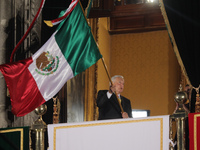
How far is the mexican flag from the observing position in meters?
3.63

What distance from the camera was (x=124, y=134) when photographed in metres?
3.06

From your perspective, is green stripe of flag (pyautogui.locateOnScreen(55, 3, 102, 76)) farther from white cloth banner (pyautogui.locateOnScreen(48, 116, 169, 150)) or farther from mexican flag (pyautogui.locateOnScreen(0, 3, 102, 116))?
white cloth banner (pyautogui.locateOnScreen(48, 116, 169, 150))

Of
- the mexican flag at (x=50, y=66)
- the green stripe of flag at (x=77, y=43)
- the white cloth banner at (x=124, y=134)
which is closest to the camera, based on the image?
the white cloth banner at (x=124, y=134)

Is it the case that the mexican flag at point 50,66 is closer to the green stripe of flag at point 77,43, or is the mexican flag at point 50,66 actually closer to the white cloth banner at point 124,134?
the green stripe of flag at point 77,43

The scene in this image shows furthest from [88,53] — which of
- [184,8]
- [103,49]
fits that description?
[103,49]

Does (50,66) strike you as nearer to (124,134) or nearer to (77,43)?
(77,43)

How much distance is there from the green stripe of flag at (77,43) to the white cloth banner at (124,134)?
3.28 feet

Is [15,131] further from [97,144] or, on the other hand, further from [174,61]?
[174,61]

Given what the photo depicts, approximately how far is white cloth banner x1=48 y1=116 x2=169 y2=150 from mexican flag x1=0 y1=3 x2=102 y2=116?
2.85 ft

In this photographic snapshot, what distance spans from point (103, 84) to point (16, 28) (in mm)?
4354

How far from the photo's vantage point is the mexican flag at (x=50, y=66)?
363cm

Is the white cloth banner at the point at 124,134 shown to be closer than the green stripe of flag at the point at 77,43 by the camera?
Yes

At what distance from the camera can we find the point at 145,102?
8609mm

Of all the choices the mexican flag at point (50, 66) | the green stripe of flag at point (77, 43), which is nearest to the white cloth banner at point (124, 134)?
the mexican flag at point (50, 66)
